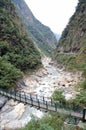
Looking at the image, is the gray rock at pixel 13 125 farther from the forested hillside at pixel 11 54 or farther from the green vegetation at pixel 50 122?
the forested hillside at pixel 11 54

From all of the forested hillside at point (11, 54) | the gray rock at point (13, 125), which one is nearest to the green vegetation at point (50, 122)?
the gray rock at point (13, 125)

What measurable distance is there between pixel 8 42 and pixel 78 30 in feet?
110

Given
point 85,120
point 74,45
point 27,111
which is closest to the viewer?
point 85,120

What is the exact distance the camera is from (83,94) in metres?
25.3

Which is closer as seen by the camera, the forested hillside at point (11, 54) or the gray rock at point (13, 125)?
the gray rock at point (13, 125)

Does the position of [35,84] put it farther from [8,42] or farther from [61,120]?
[61,120]

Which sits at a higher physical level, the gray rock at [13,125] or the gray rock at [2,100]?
the gray rock at [2,100]

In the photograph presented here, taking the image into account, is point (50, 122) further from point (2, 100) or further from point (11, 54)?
point (11, 54)

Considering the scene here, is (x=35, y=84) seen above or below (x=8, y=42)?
below

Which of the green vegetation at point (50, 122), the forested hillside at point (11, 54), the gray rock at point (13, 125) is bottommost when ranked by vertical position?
the gray rock at point (13, 125)

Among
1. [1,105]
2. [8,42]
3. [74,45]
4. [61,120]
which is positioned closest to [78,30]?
[74,45]

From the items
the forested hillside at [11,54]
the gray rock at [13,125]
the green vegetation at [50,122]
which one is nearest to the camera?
the green vegetation at [50,122]

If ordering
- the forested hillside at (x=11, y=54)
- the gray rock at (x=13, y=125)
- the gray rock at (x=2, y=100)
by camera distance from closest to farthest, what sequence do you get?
the gray rock at (x=13, y=125), the gray rock at (x=2, y=100), the forested hillside at (x=11, y=54)

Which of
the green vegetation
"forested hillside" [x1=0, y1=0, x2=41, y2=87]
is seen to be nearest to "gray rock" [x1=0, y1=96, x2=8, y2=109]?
"forested hillside" [x1=0, y1=0, x2=41, y2=87]
